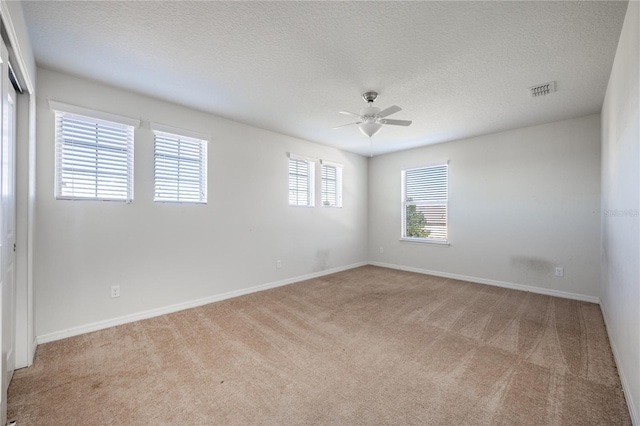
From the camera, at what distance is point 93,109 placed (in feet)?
9.22

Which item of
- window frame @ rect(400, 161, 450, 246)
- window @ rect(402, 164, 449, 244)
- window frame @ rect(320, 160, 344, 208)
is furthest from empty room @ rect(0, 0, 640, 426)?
window frame @ rect(320, 160, 344, 208)

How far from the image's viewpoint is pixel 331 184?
5.61 metres

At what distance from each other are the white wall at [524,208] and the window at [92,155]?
486cm

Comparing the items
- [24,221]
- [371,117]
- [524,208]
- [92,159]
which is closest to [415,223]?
[524,208]

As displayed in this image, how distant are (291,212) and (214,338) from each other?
2.54 m

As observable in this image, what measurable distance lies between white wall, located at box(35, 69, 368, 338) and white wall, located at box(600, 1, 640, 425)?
153 inches

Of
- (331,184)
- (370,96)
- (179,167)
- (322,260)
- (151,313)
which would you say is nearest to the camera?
(370,96)

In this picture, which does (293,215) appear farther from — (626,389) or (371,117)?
(626,389)

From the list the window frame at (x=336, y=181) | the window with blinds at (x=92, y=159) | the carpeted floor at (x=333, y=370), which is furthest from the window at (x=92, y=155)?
the window frame at (x=336, y=181)

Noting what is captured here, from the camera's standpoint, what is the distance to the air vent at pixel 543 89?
9.25 feet

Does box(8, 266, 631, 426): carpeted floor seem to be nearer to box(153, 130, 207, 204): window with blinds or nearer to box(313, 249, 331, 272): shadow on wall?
box(153, 130, 207, 204): window with blinds

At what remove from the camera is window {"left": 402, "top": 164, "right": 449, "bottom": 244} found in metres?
5.24

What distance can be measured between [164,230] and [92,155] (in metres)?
1.06

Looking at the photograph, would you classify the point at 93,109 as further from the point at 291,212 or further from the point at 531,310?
the point at 531,310
